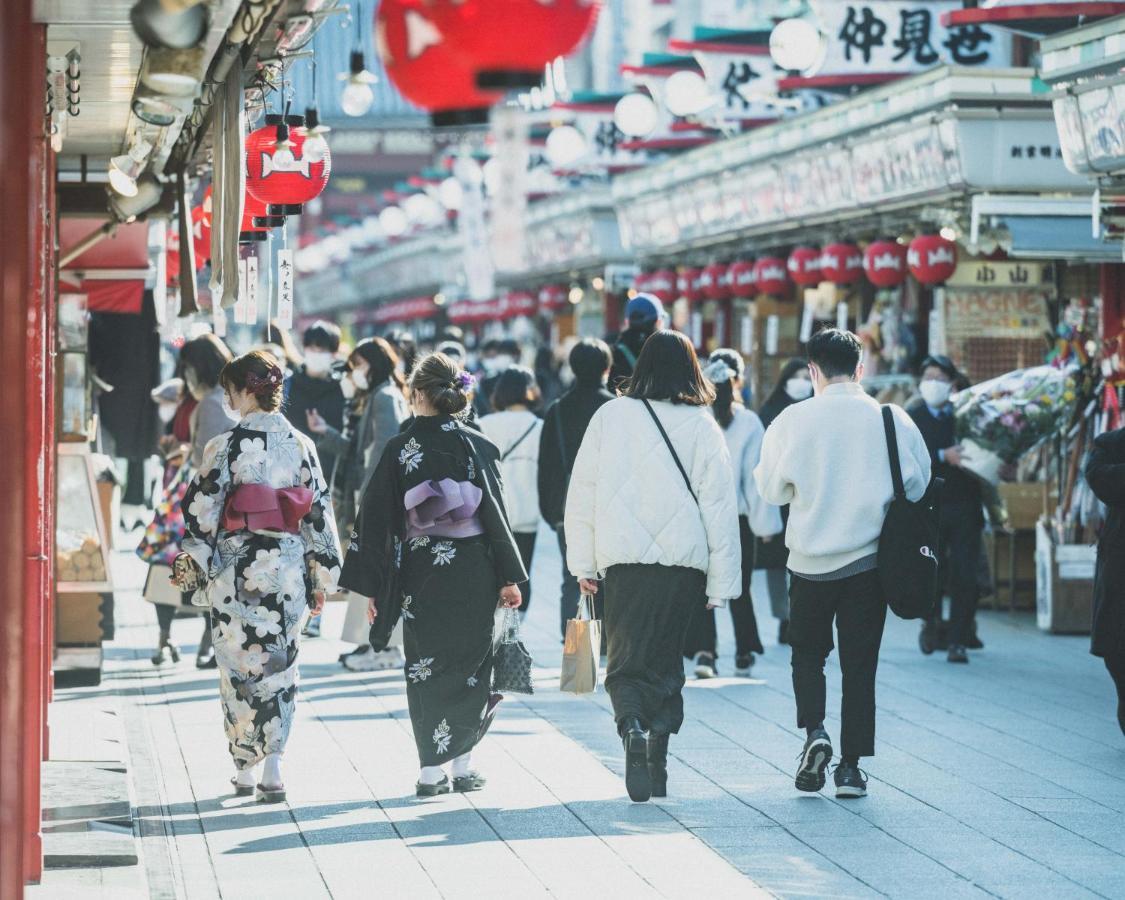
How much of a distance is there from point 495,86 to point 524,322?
35122mm

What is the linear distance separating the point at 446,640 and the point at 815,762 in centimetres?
172

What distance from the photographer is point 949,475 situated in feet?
43.1

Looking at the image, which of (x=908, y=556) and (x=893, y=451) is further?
(x=893, y=451)

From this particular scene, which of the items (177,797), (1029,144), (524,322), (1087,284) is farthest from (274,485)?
(524,322)

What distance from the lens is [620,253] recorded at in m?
29.5

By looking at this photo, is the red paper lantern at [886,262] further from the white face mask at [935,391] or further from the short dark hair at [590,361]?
the short dark hair at [590,361]

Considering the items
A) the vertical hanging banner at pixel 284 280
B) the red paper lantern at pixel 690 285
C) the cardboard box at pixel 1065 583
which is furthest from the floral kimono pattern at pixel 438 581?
the red paper lantern at pixel 690 285

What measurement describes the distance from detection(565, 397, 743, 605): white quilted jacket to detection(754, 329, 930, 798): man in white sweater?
13.3 inches

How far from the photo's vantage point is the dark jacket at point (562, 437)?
11.9m

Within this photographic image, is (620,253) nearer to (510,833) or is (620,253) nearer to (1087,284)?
(1087,284)

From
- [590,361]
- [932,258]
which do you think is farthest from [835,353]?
[932,258]

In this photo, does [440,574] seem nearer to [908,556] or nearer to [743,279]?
[908,556]

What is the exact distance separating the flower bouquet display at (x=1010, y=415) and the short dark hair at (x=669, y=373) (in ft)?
17.4

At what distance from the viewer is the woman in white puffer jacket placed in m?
8.57
